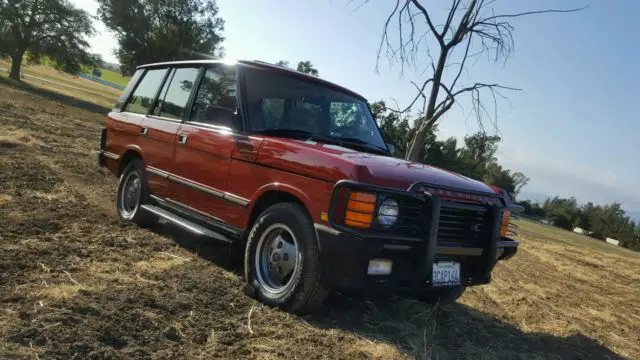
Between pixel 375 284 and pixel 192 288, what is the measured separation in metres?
1.51

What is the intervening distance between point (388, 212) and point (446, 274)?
75 centimetres

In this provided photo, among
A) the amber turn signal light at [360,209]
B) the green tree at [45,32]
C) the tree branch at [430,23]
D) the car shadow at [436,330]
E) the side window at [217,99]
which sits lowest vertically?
the car shadow at [436,330]

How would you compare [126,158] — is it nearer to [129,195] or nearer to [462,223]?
[129,195]

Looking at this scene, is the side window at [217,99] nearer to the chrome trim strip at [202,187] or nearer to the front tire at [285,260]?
the chrome trim strip at [202,187]

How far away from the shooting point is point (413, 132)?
9453mm

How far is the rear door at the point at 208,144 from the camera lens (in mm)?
4473

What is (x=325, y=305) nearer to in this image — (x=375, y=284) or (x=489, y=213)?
(x=375, y=284)

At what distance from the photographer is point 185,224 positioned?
4770 millimetres

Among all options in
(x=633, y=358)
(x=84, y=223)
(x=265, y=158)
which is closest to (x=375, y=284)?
(x=265, y=158)

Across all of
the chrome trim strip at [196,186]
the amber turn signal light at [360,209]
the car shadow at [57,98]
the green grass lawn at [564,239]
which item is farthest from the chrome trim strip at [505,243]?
the car shadow at [57,98]

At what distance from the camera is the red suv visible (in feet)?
11.3

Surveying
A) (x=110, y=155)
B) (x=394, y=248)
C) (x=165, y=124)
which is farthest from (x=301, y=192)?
(x=110, y=155)

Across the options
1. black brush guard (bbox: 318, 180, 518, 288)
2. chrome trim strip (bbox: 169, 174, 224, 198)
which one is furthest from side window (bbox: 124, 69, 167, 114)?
black brush guard (bbox: 318, 180, 518, 288)

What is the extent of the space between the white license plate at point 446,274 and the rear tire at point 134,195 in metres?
3.28
